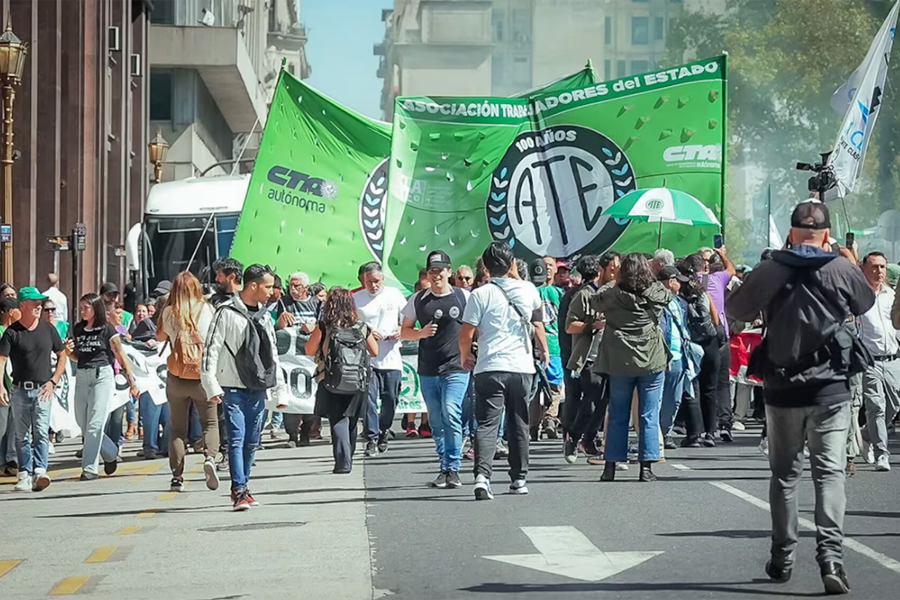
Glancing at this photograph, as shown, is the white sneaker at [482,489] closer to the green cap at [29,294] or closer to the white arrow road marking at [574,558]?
the white arrow road marking at [574,558]

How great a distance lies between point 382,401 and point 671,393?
9.92 ft

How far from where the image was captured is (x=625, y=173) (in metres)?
19.9

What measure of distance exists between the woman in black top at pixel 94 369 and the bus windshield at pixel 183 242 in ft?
60.6

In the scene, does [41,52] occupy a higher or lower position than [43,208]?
higher

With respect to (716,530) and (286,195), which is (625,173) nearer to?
(286,195)

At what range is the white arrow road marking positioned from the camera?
908 centimetres

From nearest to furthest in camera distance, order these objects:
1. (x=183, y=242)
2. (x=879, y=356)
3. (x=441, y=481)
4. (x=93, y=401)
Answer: (x=441, y=481) → (x=879, y=356) → (x=93, y=401) → (x=183, y=242)

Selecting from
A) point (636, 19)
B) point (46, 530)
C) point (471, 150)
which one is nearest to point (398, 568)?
point (46, 530)

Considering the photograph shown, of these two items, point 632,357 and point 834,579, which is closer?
point 834,579

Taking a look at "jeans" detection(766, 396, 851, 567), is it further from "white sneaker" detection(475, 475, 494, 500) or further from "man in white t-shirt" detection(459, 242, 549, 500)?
"man in white t-shirt" detection(459, 242, 549, 500)

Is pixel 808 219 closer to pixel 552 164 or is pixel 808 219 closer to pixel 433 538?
pixel 433 538

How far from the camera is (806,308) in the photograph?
8.71m

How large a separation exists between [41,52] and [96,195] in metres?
6.36

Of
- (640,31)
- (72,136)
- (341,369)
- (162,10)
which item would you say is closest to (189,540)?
(341,369)
